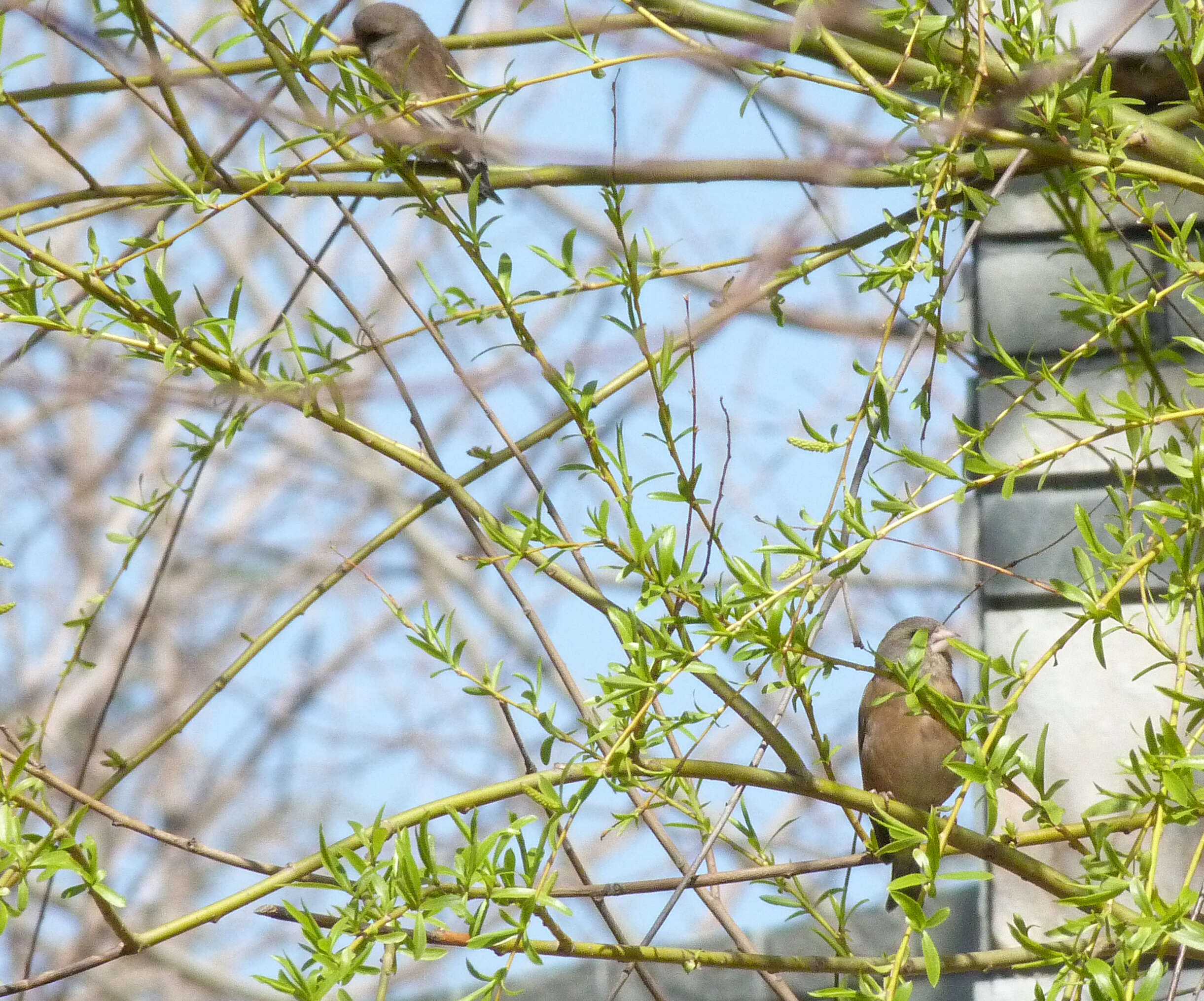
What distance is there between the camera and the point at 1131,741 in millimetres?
2865

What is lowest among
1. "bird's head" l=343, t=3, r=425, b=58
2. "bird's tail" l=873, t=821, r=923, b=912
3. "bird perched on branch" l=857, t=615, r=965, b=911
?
"bird's tail" l=873, t=821, r=923, b=912

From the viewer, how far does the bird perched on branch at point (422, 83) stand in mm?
1462

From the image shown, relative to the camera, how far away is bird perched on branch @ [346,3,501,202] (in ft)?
4.80

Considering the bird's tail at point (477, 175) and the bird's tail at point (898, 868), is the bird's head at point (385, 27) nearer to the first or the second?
the bird's tail at point (477, 175)

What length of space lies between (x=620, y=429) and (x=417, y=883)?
1.84ft

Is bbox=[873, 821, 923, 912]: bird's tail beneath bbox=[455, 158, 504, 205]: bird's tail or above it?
beneath

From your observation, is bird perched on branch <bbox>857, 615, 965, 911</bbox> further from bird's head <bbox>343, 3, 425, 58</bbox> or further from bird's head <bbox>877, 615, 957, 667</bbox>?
bird's head <bbox>343, 3, 425, 58</bbox>

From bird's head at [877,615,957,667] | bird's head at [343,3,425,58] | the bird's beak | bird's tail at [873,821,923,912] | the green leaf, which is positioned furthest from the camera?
bird's head at [343,3,425,58]

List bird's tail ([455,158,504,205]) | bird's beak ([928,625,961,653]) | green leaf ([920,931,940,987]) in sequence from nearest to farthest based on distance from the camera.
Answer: green leaf ([920,931,940,987]) → bird's tail ([455,158,504,205]) → bird's beak ([928,625,961,653])

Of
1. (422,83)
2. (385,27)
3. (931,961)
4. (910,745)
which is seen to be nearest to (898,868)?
(910,745)

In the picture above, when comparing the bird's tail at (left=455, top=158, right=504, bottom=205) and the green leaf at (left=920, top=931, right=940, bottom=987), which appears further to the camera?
the bird's tail at (left=455, top=158, right=504, bottom=205)

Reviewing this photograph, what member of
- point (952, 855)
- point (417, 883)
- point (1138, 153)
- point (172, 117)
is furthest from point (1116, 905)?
point (172, 117)

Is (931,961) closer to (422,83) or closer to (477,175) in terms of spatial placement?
(477,175)

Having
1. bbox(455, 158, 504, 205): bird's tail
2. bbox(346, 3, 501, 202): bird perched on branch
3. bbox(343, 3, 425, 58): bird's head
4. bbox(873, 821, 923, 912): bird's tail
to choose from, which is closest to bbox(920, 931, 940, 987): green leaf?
bbox(873, 821, 923, 912): bird's tail
